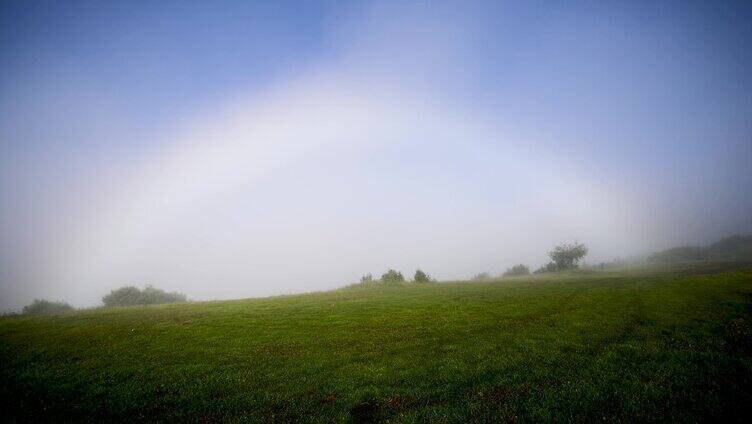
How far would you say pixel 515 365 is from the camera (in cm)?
1758

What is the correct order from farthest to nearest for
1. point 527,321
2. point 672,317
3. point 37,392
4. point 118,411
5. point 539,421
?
point 527,321 → point 672,317 → point 37,392 → point 118,411 → point 539,421

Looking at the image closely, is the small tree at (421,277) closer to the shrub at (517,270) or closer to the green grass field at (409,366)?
the green grass field at (409,366)

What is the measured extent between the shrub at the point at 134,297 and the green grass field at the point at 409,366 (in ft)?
202

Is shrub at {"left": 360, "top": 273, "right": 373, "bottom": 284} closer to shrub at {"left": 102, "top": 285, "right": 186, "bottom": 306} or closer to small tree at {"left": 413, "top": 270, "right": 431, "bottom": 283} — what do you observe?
small tree at {"left": 413, "top": 270, "right": 431, "bottom": 283}

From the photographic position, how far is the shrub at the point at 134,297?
8881 centimetres

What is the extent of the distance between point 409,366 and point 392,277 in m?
67.9

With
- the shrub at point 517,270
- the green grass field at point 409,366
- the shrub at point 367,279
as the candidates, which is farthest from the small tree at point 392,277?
the shrub at point 517,270

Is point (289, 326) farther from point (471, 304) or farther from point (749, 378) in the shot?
point (749, 378)

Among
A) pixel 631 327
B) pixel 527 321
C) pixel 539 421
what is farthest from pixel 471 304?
pixel 539 421

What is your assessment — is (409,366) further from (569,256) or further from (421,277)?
(569,256)

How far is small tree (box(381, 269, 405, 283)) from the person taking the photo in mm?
84631

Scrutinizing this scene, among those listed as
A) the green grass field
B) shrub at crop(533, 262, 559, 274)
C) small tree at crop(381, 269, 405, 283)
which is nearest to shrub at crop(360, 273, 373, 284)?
small tree at crop(381, 269, 405, 283)

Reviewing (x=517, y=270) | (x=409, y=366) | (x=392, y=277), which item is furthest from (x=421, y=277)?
(x=517, y=270)

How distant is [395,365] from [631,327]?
1877cm
